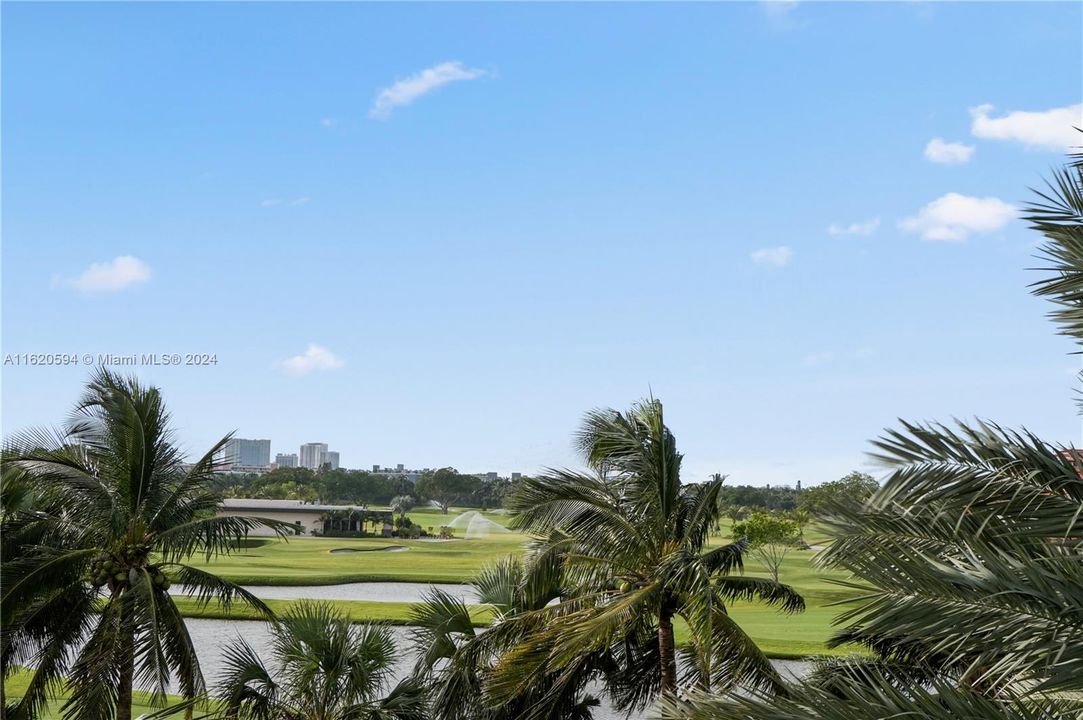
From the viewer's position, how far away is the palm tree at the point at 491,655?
12.5m

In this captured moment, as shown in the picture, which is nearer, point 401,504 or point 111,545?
point 111,545

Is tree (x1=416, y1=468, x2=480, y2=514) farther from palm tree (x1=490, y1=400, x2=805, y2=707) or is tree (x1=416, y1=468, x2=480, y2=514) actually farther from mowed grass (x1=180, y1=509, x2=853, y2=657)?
palm tree (x1=490, y1=400, x2=805, y2=707)

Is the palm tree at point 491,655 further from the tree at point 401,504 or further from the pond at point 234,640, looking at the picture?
the tree at point 401,504

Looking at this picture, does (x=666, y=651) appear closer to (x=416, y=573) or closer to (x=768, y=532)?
(x=768, y=532)

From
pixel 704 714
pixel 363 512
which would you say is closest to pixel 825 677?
pixel 704 714

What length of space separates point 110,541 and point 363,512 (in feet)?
247

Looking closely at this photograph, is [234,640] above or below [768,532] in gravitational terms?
below

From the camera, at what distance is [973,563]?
16.4 ft

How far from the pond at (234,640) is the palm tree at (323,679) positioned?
10.0m

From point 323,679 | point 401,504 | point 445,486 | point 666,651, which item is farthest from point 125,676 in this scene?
point 445,486

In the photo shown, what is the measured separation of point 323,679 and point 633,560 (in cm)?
441

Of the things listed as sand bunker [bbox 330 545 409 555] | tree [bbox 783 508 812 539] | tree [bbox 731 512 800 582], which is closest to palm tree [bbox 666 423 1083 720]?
tree [bbox 731 512 800 582]

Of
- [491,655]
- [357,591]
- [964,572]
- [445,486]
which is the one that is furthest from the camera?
[445,486]

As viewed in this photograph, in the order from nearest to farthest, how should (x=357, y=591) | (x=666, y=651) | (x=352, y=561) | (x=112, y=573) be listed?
(x=666, y=651) → (x=112, y=573) → (x=357, y=591) → (x=352, y=561)
